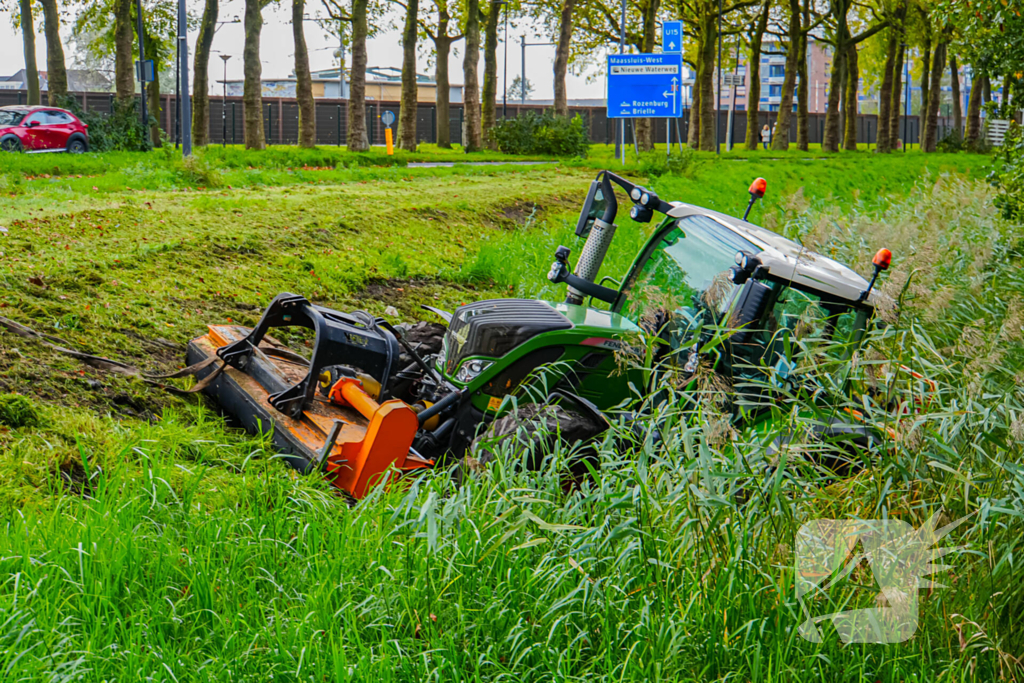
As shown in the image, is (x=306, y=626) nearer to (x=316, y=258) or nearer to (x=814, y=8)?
(x=316, y=258)

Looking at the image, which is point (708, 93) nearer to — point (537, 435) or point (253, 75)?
point (253, 75)

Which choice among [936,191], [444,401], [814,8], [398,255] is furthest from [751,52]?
[444,401]

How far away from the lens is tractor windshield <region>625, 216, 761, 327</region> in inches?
183

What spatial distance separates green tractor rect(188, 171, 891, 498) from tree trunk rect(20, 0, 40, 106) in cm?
2352

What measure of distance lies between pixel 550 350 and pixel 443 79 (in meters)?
30.2

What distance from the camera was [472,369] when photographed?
16.1 feet

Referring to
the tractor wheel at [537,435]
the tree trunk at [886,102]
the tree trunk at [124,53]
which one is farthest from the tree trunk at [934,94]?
the tractor wheel at [537,435]

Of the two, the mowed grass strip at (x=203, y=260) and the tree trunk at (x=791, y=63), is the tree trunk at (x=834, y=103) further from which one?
the mowed grass strip at (x=203, y=260)

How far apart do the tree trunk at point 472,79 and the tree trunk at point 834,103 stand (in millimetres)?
16562

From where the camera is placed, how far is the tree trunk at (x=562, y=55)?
2986cm

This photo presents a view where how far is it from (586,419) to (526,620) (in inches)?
64.3

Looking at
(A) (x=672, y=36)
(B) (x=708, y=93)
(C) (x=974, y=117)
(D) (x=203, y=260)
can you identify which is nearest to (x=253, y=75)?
(A) (x=672, y=36)

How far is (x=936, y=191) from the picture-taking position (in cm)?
1161

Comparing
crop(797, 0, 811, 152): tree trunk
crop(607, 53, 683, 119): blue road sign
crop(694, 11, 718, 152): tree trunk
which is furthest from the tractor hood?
crop(797, 0, 811, 152): tree trunk
